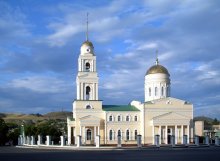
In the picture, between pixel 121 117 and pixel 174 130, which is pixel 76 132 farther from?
pixel 174 130

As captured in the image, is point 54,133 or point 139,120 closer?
point 139,120

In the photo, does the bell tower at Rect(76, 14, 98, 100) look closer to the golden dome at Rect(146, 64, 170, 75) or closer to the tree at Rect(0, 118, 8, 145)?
the golden dome at Rect(146, 64, 170, 75)

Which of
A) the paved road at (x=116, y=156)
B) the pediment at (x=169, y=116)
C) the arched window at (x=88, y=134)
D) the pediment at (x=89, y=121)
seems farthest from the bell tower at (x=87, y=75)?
the paved road at (x=116, y=156)

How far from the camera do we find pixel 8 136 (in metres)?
83.5

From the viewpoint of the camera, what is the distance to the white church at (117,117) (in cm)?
6481

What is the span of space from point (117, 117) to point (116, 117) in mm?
203

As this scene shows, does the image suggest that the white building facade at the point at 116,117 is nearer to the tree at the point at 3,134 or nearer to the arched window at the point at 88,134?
the arched window at the point at 88,134

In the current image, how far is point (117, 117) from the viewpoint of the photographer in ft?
219

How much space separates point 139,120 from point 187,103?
27.1 ft

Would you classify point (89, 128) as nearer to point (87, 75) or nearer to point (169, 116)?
point (87, 75)

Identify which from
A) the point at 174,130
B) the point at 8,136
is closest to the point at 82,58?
the point at 174,130

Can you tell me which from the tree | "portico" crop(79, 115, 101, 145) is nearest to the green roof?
"portico" crop(79, 115, 101, 145)

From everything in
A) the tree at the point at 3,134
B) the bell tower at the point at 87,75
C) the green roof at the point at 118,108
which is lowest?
the tree at the point at 3,134

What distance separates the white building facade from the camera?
64.8 m
